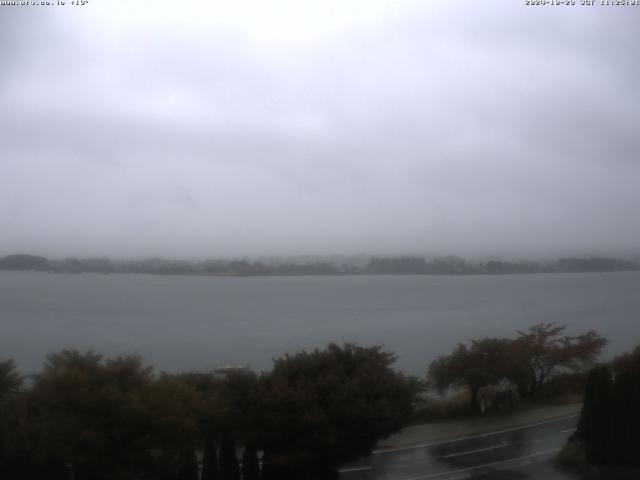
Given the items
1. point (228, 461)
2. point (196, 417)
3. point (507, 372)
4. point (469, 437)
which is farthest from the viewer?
point (507, 372)

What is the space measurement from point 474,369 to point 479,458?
6241 millimetres

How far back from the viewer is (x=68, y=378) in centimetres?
1202

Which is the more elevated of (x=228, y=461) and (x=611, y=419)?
(x=611, y=419)

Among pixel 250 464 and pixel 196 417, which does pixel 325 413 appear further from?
pixel 196 417

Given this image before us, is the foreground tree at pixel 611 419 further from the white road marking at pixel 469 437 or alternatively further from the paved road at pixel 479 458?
the white road marking at pixel 469 437

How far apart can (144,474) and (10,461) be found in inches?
84.1

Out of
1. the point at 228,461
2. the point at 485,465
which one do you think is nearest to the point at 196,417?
the point at 228,461

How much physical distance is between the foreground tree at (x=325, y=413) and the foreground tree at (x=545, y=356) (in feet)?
30.9

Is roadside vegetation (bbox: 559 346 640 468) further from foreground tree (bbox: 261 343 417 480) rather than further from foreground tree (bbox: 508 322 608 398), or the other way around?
foreground tree (bbox: 508 322 608 398)

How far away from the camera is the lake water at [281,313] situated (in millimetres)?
29312

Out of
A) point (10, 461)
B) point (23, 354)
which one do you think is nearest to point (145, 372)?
point (10, 461)

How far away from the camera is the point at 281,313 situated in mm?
37281

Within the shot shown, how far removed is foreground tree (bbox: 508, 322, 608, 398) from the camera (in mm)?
22750

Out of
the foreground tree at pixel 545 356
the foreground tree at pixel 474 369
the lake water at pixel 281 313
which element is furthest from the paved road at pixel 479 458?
the lake water at pixel 281 313
